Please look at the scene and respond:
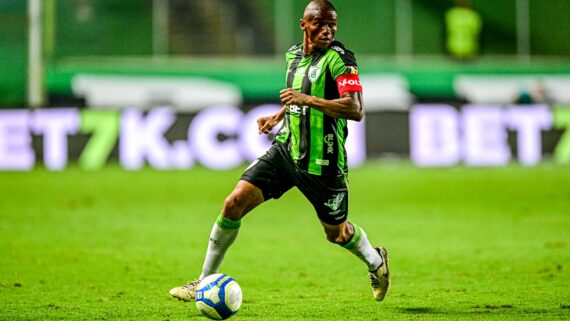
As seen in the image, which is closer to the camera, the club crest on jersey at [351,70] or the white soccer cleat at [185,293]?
the club crest on jersey at [351,70]

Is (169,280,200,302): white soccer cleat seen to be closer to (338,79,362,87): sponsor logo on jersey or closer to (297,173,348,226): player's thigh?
(297,173,348,226): player's thigh

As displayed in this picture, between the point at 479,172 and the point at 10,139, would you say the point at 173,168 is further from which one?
the point at 479,172

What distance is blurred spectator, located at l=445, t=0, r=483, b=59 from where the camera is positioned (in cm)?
2516

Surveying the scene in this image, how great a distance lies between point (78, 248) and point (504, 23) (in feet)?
56.3

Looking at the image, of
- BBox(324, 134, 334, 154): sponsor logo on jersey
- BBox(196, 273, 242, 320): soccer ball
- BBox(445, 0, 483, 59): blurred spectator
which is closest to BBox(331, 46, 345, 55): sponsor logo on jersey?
BBox(324, 134, 334, 154): sponsor logo on jersey

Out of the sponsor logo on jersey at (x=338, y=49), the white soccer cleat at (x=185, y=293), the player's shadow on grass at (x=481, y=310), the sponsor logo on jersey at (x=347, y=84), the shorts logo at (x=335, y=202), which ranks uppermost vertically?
the sponsor logo on jersey at (x=338, y=49)

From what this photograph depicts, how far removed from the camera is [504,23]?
83.1ft

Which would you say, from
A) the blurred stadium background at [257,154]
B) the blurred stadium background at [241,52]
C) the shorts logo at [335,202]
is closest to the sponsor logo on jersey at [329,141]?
the shorts logo at [335,202]

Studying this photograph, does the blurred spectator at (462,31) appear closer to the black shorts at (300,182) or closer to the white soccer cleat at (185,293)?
the black shorts at (300,182)

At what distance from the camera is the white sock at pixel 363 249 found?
294 inches

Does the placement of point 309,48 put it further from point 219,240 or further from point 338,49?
point 219,240

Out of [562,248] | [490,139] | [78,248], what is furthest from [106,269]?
[490,139]

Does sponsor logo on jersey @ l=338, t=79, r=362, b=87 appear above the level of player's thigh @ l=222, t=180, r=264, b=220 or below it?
above

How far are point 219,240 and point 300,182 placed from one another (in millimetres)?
759
